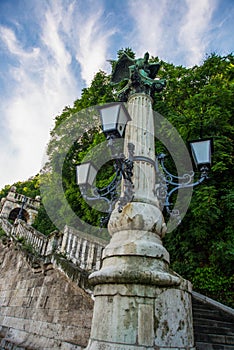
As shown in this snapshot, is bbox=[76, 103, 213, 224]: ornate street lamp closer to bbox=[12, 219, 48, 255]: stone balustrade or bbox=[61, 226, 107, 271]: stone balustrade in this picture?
bbox=[61, 226, 107, 271]: stone balustrade

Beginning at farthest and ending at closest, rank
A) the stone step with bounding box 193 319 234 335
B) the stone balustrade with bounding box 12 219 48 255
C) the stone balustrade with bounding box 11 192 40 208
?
1. the stone balustrade with bounding box 11 192 40 208
2. the stone balustrade with bounding box 12 219 48 255
3. the stone step with bounding box 193 319 234 335

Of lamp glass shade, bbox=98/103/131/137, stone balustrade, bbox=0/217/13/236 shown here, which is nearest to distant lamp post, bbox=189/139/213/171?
lamp glass shade, bbox=98/103/131/137

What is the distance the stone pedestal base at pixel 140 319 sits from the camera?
225cm

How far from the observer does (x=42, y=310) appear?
476cm

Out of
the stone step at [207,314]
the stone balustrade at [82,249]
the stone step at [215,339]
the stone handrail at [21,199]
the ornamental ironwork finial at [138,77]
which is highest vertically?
the stone handrail at [21,199]

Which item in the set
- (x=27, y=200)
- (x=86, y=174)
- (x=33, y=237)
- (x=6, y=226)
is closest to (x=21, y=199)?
(x=27, y=200)

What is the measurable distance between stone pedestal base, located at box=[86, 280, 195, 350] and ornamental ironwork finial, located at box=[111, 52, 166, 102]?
315 centimetres

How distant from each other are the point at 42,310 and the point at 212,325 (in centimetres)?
328

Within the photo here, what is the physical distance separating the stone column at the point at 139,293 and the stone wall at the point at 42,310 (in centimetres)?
145

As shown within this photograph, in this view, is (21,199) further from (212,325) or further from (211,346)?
(211,346)

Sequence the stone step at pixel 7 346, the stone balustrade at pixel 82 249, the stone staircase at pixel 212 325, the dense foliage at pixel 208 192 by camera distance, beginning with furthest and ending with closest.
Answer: the dense foliage at pixel 208 192 → the stone balustrade at pixel 82 249 → the stone step at pixel 7 346 → the stone staircase at pixel 212 325

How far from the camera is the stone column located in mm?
2283

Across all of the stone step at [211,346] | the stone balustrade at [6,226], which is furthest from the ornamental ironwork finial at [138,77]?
the stone balustrade at [6,226]

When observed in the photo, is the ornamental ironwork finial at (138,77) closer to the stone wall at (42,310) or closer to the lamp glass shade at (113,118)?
the lamp glass shade at (113,118)
